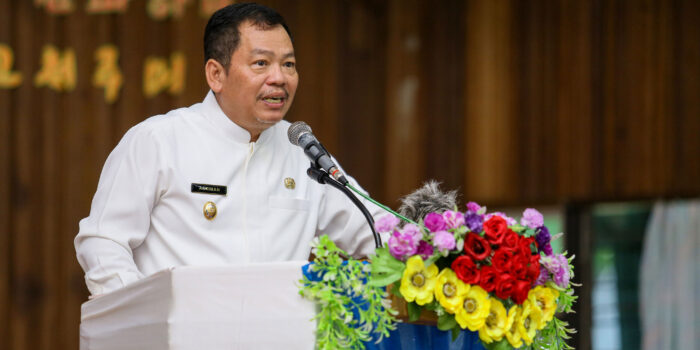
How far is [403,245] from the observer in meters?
1.65

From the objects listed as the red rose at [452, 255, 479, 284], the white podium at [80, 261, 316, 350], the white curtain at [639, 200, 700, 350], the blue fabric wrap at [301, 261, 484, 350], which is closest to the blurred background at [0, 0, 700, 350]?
the white curtain at [639, 200, 700, 350]

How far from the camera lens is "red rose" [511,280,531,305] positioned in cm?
167

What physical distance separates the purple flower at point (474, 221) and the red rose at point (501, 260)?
54 millimetres

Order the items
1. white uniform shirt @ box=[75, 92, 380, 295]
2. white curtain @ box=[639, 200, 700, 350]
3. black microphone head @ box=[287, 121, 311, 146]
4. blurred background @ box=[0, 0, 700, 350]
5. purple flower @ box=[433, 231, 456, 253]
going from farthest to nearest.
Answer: white curtain @ box=[639, 200, 700, 350]
blurred background @ box=[0, 0, 700, 350]
white uniform shirt @ box=[75, 92, 380, 295]
black microphone head @ box=[287, 121, 311, 146]
purple flower @ box=[433, 231, 456, 253]

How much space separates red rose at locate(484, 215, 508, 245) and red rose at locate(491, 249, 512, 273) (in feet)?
0.07

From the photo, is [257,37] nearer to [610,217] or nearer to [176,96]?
[176,96]

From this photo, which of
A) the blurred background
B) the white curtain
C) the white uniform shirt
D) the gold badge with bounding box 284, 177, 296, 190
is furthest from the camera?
the white curtain

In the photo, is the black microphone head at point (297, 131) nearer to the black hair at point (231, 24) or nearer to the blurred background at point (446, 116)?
the black hair at point (231, 24)

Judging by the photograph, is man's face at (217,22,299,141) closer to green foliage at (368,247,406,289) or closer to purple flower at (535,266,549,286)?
green foliage at (368,247,406,289)

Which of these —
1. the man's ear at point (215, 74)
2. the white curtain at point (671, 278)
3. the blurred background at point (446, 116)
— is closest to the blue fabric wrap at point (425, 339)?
the man's ear at point (215, 74)

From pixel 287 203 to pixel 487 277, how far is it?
694 mm

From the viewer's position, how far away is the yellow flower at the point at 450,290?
162 centimetres

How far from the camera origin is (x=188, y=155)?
2137 millimetres

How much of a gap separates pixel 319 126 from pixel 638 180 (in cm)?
171
